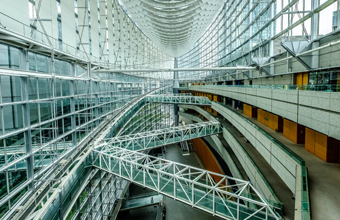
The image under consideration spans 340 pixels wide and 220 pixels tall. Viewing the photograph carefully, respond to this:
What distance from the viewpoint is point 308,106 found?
8078mm

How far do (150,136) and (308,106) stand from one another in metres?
12.7

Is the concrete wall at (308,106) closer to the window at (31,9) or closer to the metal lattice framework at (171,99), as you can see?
the window at (31,9)

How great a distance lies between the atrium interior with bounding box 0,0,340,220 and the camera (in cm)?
749

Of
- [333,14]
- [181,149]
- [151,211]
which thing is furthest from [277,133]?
[181,149]

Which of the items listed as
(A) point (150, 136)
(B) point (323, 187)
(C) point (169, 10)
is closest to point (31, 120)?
(A) point (150, 136)

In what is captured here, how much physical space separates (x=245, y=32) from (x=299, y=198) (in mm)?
21520

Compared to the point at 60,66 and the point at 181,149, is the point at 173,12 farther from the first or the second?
the point at 181,149

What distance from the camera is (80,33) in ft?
50.2

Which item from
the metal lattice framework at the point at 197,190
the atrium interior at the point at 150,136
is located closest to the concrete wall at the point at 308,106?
the atrium interior at the point at 150,136

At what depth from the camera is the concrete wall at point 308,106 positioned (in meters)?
6.52

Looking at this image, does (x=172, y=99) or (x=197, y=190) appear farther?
(x=172, y=99)

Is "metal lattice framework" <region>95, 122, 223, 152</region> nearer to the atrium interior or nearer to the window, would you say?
the atrium interior

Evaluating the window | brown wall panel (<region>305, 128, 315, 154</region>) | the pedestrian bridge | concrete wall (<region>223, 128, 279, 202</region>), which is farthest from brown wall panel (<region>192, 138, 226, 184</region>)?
the window

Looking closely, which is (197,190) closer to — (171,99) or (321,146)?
(321,146)
